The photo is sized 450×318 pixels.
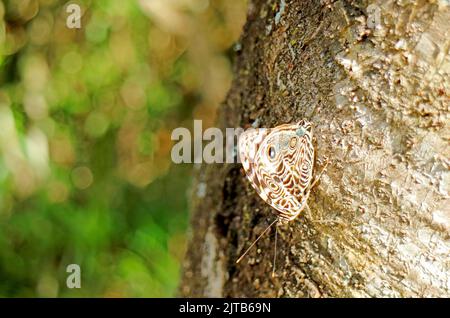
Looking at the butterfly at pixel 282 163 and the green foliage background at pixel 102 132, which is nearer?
the butterfly at pixel 282 163

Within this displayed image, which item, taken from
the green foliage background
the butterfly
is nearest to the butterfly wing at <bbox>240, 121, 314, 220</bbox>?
the butterfly

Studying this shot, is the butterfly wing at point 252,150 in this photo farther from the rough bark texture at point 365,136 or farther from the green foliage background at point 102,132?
the green foliage background at point 102,132

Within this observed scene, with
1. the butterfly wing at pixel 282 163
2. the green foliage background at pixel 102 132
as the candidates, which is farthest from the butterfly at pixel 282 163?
the green foliage background at pixel 102 132

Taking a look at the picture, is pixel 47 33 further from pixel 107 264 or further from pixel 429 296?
pixel 429 296
